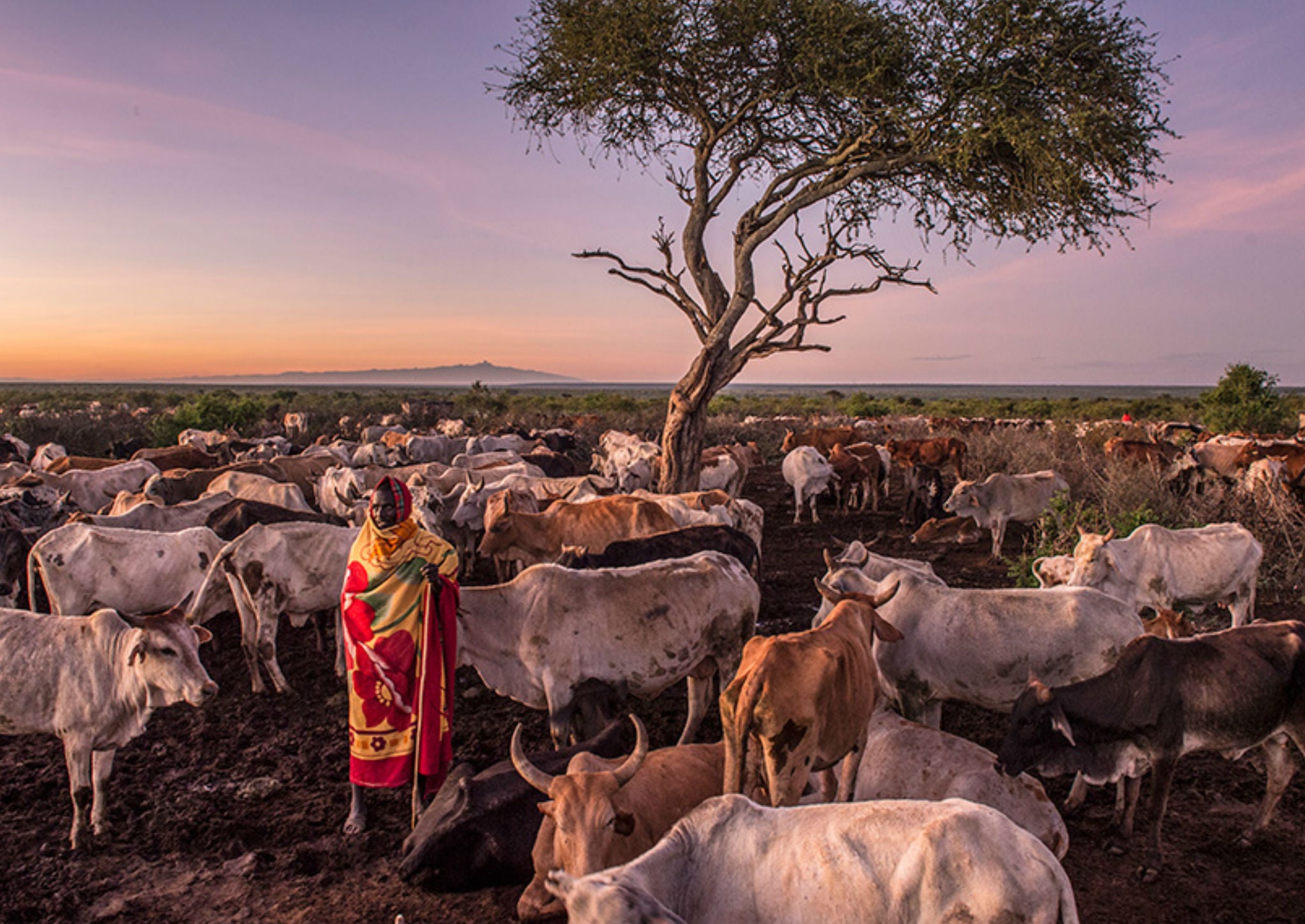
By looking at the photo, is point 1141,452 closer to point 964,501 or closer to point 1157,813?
point 964,501

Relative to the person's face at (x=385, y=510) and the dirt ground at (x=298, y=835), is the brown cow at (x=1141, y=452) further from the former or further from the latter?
the person's face at (x=385, y=510)

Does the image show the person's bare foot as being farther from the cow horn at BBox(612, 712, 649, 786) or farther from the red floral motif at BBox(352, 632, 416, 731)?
the cow horn at BBox(612, 712, 649, 786)

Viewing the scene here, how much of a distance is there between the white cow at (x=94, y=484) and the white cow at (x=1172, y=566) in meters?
13.9

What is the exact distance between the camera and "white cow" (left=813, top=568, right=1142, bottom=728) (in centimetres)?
554

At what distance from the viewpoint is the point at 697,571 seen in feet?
20.2

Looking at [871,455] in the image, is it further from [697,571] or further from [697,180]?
[697,571]

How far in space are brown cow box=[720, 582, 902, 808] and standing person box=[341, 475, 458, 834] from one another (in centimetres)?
194

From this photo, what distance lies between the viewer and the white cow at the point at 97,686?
512cm

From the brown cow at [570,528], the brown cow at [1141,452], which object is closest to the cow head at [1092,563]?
the brown cow at [570,528]

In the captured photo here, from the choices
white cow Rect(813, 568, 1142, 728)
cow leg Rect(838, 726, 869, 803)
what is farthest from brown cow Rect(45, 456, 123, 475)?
cow leg Rect(838, 726, 869, 803)

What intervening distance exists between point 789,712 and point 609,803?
38.6 inches

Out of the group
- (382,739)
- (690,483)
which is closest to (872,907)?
(382,739)

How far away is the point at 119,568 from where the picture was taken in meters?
7.80

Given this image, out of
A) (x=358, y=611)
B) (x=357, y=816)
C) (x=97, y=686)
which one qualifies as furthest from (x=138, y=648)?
(x=357, y=816)
